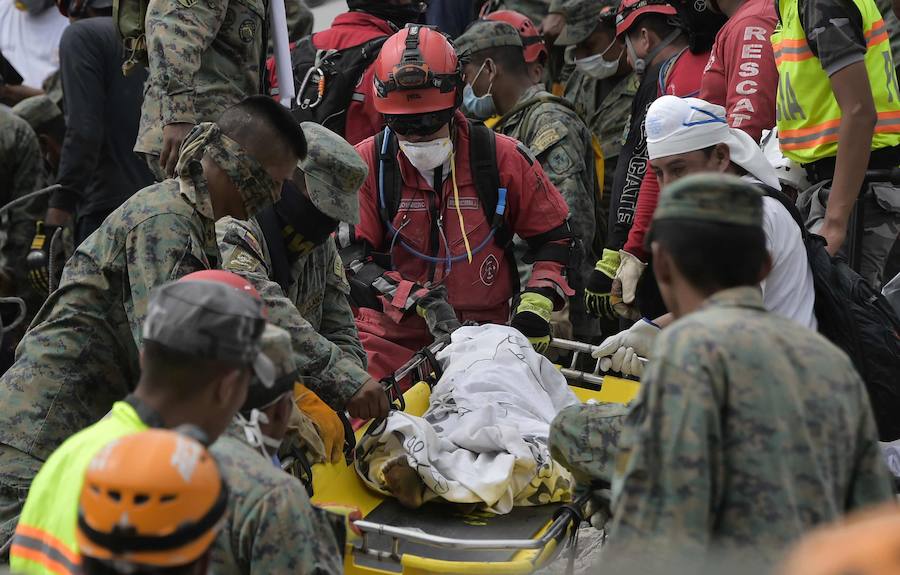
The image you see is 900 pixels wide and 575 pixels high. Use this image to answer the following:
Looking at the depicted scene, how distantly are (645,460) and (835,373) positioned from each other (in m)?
0.41

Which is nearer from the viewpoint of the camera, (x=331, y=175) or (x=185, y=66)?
(x=331, y=175)

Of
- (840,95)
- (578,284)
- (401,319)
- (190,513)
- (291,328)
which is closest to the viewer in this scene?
(190,513)

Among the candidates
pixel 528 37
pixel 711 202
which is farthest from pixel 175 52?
pixel 711 202

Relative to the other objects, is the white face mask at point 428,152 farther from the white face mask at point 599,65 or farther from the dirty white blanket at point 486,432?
the white face mask at point 599,65

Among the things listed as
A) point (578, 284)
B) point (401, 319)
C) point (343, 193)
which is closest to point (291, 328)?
point (343, 193)

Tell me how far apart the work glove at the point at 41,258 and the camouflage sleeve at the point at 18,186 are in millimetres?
680

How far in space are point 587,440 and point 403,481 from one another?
69 centimetres

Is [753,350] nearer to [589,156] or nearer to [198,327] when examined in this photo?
[198,327]

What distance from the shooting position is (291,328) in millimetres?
4016

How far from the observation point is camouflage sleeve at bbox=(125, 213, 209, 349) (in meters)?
3.52

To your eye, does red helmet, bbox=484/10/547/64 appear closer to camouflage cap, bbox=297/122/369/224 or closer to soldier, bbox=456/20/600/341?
soldier, bbox=456/20/600/341

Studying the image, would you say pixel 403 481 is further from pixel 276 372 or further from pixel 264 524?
pixel 264 524

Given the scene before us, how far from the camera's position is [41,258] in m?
6.54

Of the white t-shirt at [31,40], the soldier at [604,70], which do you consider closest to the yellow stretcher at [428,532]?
the soldier at [604,70]
